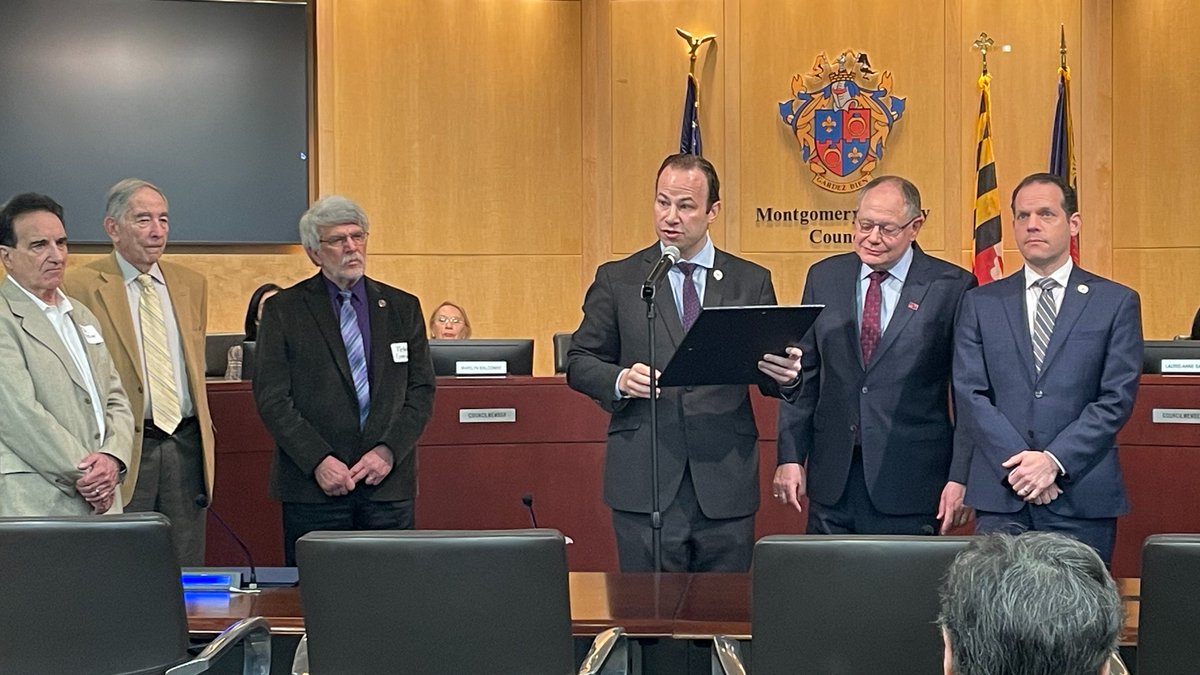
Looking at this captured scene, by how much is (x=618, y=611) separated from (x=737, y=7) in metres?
6.29

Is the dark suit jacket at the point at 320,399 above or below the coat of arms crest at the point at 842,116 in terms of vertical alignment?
below

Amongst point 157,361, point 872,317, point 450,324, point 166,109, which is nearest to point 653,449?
point 872,317

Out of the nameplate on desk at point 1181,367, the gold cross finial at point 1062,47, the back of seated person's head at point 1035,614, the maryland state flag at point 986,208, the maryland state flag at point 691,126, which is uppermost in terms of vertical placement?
the gold cross finial at point 1062,47

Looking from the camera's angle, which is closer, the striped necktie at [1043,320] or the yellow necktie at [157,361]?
the striped necktie at [1043,320]

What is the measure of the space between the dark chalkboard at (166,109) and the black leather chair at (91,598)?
5.67 m

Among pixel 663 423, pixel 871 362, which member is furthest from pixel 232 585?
pixel 871 362

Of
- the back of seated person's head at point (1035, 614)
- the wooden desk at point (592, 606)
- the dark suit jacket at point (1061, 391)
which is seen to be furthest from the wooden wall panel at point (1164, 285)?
the back of seated person's head at point (1035, 614)

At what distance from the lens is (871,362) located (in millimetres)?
3684

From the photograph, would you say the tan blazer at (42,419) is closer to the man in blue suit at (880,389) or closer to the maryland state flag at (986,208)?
→ the man in blue suit at (880,389)

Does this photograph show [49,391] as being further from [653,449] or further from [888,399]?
[888,399]

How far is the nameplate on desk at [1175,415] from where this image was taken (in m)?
5.02

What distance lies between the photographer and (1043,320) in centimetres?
349

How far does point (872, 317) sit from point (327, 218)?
1.67 m

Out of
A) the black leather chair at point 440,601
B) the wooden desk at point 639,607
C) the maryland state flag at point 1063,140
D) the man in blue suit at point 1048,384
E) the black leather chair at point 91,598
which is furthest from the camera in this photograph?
the maryland state flag at point 1063,140
